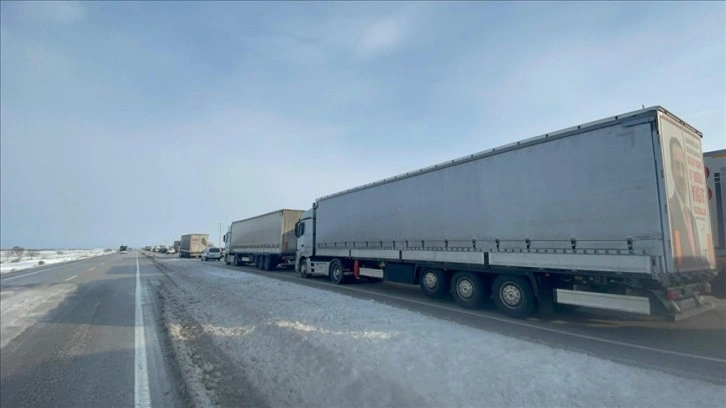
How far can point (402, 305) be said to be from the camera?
32.9ft

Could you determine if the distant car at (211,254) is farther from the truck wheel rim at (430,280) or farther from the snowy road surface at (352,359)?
the truck wheel rim at (430,280)

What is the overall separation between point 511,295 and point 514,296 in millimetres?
83

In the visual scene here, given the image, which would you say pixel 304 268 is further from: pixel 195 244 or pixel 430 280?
pixel 195 244

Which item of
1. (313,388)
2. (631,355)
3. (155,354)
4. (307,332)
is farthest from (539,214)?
(155,354)

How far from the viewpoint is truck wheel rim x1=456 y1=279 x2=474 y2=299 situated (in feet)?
31.7

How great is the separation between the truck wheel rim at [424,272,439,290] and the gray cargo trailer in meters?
0.05

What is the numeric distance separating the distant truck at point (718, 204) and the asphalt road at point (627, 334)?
0.95m

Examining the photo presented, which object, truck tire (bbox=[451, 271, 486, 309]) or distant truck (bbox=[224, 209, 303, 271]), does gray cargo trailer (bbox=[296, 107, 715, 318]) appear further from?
distant truck (bbox=[224, 209, 303, 271])

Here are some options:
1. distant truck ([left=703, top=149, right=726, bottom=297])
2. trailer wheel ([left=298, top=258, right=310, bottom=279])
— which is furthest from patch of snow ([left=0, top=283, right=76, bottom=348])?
distant truck ([left=703, top=149, right=726, bottom=297])

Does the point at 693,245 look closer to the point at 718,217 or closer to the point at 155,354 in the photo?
the point at 718,217

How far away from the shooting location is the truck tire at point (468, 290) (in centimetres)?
940

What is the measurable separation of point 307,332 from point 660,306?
653 centimetres

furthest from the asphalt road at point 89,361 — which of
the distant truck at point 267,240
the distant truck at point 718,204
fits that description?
the distant truck at point 267,240

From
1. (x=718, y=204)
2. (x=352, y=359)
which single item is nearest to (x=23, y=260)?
(x=352, y=359)
